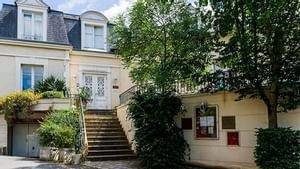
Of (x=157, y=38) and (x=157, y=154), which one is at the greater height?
(x=157, y=38)

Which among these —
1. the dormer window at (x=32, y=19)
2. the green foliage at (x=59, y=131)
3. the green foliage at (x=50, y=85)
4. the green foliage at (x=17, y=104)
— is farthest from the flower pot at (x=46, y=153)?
the dormer window at (x=32, y=19)

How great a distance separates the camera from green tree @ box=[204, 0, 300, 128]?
9750 millimetres

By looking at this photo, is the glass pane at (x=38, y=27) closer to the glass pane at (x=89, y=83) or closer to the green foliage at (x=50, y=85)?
the green foliage at (x=50, y=85)

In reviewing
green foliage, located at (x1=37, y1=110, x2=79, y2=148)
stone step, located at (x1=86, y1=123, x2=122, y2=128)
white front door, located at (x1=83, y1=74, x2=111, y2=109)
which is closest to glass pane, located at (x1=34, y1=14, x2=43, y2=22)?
white front door, located at (x1=83, y1=74, x2=111, y2=109)

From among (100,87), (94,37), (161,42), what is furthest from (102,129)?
(94,37)

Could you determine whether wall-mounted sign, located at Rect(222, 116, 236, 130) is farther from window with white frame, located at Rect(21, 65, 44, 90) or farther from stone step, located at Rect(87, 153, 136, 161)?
window with white frame, located at Rect(21, 65, 44, 90)

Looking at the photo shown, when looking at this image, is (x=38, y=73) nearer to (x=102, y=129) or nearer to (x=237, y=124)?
(x=102, y=129)

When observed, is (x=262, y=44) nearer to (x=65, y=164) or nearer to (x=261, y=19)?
(x=261, y=19)

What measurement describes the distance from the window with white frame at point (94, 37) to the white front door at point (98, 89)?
1.82 metres

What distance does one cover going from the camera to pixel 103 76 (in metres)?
21.8

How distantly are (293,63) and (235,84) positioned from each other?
1.78m

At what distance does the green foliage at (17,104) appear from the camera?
1714 centimetres

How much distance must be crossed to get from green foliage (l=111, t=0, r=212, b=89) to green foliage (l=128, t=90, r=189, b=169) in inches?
25.5

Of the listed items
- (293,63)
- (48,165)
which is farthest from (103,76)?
(293,63)
